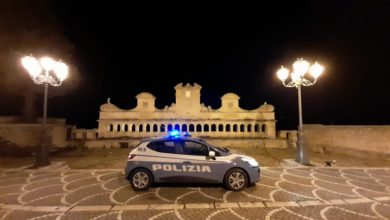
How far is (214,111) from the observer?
71.0ft

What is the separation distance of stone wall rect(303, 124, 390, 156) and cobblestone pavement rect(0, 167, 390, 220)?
6.39 m

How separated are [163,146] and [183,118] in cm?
1285

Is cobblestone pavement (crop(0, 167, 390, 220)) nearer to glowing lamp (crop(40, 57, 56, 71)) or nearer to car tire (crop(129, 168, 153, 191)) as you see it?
car tire (crop(129, 168, 153, 191))

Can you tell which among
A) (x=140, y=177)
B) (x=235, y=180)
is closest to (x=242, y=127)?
(x=235, y=180)

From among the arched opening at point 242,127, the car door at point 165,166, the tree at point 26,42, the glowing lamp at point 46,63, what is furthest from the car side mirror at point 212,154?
the tree at point 26,42

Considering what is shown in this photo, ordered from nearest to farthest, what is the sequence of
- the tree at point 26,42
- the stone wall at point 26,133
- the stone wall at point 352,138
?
the stone wall at point 352,138 → the stone wall at point 26,133 → the tree at point 26,42

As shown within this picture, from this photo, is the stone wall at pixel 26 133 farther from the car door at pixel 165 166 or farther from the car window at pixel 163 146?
the car door at pixel 165 166

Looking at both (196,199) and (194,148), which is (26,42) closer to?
(194,148)

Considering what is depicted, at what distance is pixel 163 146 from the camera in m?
8.48

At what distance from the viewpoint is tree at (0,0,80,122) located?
64.1 feet

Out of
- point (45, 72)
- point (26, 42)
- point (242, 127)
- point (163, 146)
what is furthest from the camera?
point (242, 127)

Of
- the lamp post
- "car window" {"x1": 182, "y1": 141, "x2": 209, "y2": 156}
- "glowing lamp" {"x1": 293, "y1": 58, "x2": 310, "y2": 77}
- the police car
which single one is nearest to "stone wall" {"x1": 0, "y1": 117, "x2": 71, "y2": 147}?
the lamp post

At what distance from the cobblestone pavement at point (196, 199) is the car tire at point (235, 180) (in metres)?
0.22

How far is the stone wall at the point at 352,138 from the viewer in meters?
16.4
